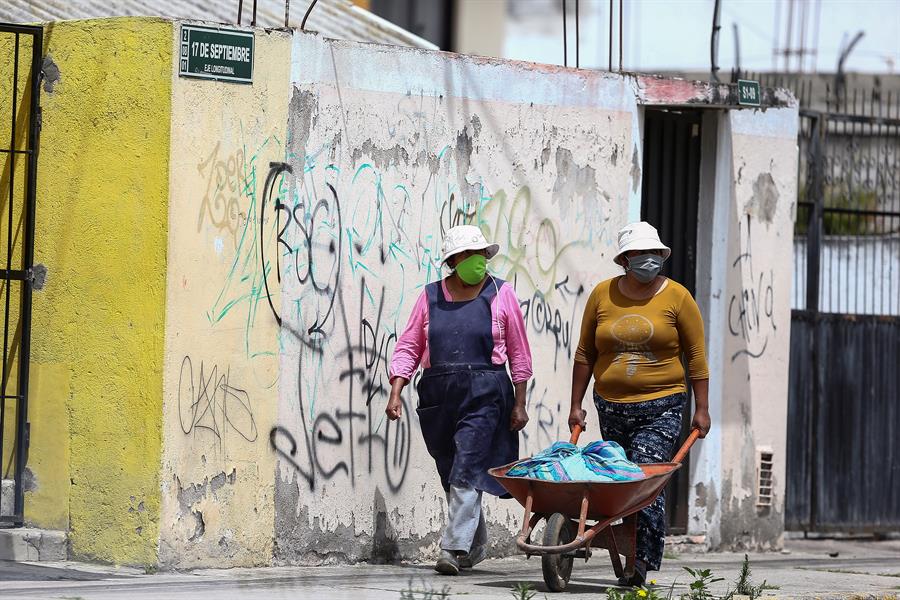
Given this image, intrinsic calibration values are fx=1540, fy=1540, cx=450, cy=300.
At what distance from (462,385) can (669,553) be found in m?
2.55

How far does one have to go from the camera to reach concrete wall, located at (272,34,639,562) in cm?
827

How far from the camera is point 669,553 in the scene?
970cm

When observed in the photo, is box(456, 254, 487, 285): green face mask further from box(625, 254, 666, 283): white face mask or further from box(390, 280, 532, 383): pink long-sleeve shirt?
box(625, 254, 666, 283): white face mask

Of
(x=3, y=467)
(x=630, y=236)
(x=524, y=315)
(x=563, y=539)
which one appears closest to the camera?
(x=563, y=539)

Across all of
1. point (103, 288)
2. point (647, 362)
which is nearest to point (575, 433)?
point (647, 362)

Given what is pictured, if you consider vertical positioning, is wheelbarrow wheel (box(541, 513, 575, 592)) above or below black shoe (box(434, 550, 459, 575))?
above

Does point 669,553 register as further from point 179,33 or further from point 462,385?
point 179,33

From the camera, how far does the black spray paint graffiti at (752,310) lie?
10.1 meters

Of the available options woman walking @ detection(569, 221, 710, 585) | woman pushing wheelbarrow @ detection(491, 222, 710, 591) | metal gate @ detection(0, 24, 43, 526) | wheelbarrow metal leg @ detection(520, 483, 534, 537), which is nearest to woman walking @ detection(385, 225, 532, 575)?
woman pushing wheelbarrow @ detection(491, 222, 710, 591)

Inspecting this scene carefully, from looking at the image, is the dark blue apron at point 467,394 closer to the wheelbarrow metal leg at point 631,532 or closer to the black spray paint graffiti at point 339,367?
the black spray paint graffiti at point 339,367

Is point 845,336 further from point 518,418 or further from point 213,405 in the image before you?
point 213,405

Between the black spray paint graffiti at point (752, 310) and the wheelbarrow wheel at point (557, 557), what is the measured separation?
125 inches

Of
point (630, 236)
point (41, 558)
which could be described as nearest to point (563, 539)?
point (630, 236)

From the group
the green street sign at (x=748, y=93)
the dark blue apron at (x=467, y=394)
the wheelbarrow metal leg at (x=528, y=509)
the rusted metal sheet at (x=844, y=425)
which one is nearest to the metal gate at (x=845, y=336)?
the rusted metal sheet at (x=844, y=425)
